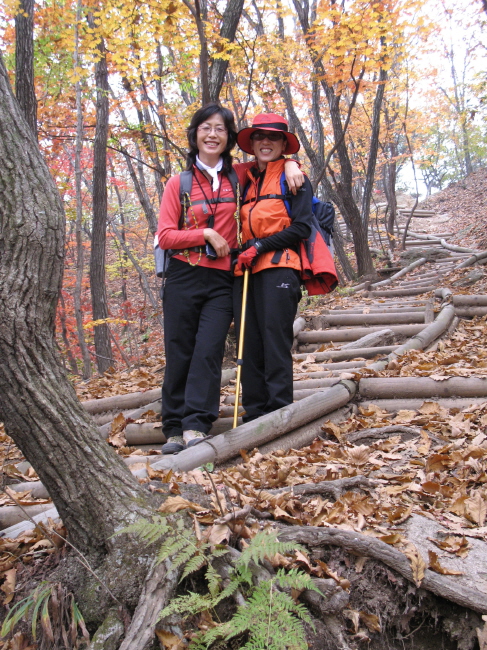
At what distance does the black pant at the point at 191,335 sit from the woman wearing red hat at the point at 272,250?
0.22 meters

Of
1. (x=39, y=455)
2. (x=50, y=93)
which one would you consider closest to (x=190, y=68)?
(x=50, y=93)

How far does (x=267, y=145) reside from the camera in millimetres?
3814

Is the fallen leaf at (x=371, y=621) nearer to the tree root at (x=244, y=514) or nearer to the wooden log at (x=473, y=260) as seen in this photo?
the tree root at (x=244, y=514)

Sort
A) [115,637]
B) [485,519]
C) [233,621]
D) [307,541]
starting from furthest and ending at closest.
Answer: [485,519], [307,541], [115,637], [233,621]

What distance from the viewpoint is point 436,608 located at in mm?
1893

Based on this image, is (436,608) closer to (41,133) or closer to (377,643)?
(377,643)

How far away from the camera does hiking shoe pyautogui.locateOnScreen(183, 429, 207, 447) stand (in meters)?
3.36

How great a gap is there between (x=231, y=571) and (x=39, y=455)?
845 mm

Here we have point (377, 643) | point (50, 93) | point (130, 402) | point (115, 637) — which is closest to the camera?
point (115, 637)

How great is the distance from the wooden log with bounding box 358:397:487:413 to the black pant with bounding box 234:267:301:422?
0.96 metres

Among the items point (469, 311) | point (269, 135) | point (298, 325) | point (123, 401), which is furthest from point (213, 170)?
point (469, 311)

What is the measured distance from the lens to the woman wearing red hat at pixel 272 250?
3727 mm

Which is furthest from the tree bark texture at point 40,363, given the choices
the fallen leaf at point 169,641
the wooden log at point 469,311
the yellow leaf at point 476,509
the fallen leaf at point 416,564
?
the wooden log at point 469,311

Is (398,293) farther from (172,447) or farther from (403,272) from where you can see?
(172,447)
